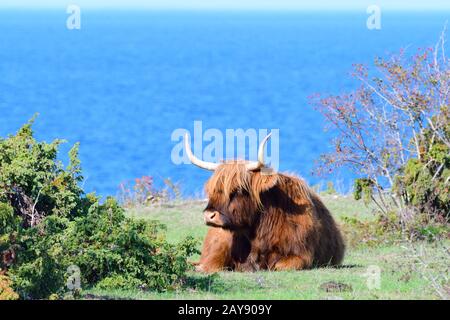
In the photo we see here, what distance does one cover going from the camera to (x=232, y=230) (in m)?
13.2

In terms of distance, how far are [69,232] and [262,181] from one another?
2.48 m

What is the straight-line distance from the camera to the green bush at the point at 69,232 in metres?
10.5

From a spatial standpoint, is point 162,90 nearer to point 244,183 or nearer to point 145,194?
point 145,194

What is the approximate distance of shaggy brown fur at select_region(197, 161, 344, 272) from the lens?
42.4ft

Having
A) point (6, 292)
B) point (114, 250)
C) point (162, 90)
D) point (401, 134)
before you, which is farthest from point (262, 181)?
point (162, 90)

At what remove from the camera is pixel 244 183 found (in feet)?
42.5

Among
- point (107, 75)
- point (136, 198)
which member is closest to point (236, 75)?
point (107, 75)

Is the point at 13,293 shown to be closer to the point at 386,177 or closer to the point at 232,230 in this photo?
the point at 232,230

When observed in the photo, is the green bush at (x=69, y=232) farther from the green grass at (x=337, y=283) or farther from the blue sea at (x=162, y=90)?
the blue sea at (x=162, y=90)

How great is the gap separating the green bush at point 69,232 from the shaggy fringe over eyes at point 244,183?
112cm

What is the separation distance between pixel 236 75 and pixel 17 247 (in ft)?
362

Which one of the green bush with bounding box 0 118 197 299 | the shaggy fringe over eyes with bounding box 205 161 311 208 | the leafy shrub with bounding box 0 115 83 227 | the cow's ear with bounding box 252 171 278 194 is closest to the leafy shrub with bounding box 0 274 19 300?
the green bush with bounding box 0 118 197 299

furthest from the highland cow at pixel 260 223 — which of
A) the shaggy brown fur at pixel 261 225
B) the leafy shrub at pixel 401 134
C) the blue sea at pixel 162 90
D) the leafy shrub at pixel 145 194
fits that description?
the blue sea at pixel 162 90

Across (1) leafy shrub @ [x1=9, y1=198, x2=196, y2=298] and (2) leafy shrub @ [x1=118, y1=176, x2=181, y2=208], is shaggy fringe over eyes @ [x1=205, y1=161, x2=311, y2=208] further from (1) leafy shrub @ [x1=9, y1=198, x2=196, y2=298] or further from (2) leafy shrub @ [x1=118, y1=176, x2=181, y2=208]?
(2) leafy shrub @ [x1=118, y1=176, x2=181, y2=208]
